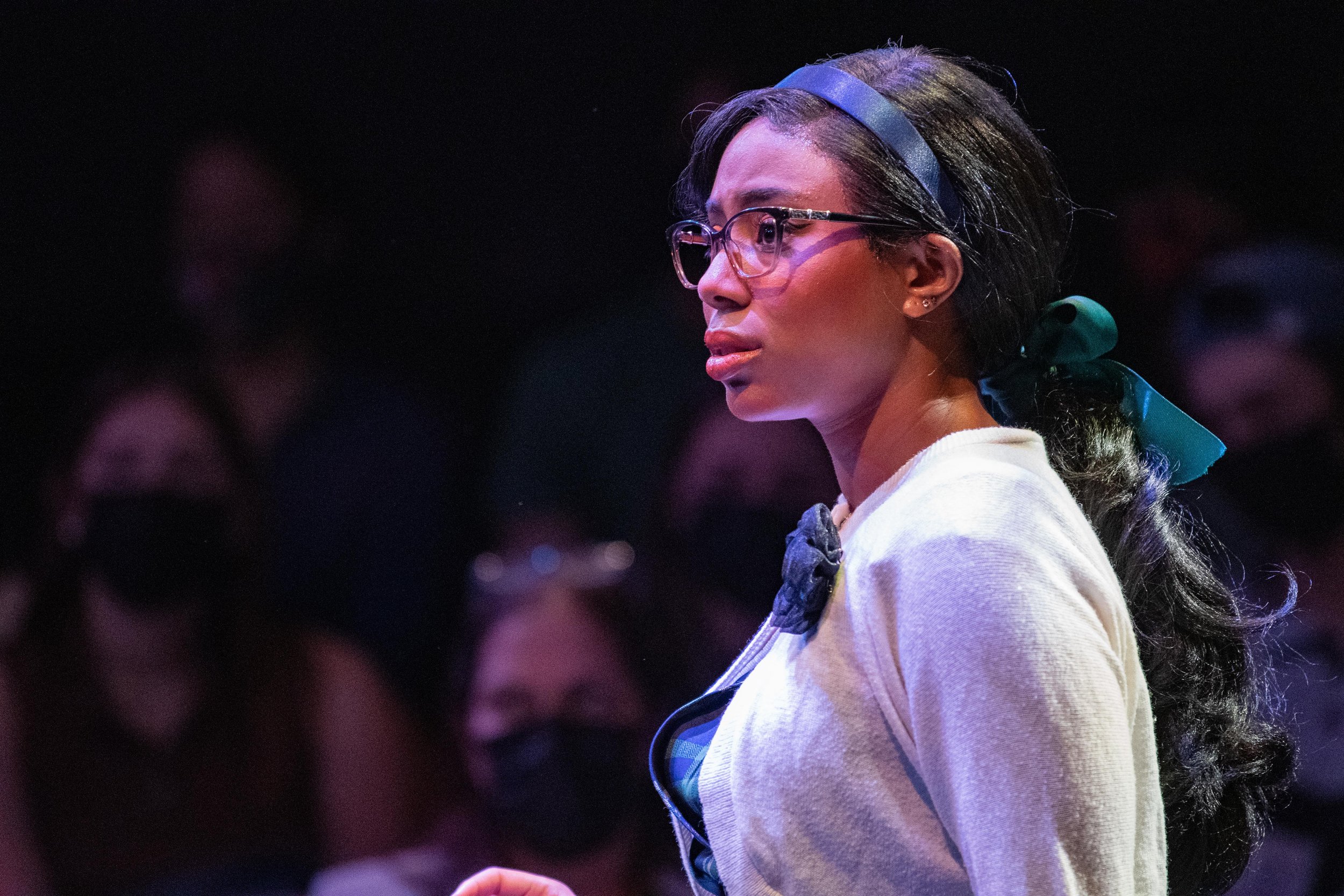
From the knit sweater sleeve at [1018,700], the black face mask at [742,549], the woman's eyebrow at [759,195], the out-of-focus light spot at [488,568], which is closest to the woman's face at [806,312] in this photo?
the woman's eyebrow at [759,195]

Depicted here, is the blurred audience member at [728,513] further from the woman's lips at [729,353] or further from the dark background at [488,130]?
the woman's lips at [729,353]

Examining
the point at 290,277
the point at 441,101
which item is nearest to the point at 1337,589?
the point at 441,101

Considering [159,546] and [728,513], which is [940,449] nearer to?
[728,513]

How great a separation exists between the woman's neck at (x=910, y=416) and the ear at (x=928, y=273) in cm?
4

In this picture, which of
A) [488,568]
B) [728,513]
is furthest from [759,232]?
[488,568]

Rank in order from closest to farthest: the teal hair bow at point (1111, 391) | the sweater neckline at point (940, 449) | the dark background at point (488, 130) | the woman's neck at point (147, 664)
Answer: the sweater neckline at point (940, 449), the teal hair bow at point (1111, 391), the dark background at point (488, 130), the woman's neck at point (147, 664)

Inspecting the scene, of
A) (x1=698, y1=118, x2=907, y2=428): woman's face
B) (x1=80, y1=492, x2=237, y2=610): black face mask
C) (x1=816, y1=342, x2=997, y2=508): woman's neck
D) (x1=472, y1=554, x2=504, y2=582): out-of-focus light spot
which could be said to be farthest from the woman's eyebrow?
(x1=80, y1=492, x2=237, y2=610): black face mask

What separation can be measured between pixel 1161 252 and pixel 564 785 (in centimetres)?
151

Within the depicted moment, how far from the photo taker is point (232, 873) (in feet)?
7.50

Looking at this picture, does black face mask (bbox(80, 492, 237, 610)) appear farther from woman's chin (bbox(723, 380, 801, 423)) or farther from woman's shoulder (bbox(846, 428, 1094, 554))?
woman's shoulder (bbox(846, 428, 1094, 554))

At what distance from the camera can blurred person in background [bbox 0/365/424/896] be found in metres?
2.29

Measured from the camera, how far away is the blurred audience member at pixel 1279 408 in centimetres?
224

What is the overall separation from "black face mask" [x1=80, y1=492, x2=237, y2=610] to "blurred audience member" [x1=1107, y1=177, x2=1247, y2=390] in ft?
5.83

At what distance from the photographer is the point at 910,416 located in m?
1.19
